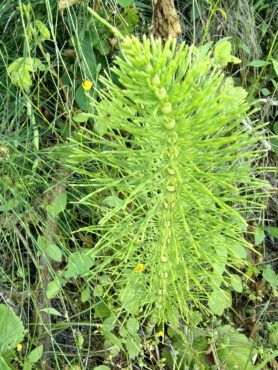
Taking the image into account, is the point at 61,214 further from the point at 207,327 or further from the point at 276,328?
the point at 276,328

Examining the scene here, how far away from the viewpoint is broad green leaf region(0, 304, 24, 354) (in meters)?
1.29

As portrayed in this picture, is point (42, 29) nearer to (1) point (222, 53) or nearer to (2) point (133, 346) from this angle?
(1) point (222, 53)

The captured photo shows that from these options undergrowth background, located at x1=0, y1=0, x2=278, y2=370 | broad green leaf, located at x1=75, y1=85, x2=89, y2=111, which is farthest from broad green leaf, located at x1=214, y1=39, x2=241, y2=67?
broad green leaf, located at x1=75, y1=85, x2=89, y2=111

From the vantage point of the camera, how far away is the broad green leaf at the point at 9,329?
4.24ft

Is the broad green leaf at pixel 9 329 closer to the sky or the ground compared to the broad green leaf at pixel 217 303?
closer to the sky

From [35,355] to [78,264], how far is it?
208 millimetres

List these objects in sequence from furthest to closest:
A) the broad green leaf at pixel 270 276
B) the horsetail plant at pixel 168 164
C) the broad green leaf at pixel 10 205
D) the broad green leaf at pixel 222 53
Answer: the broad green leaf at pixel 270 276
the broad green leaf at pixel 10 205
the broad green leaf at pixel 222 53
the horsetail plant at pixel 168 164

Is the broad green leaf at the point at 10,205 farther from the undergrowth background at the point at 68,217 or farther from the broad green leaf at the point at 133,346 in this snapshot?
the broad green leaf at the point at 133,346

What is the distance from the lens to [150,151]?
974 millimetres

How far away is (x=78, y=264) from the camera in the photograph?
1.32 metres

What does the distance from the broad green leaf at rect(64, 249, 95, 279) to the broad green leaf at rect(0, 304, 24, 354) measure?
0.14 metres

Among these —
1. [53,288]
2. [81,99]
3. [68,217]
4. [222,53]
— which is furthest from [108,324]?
[222,53]

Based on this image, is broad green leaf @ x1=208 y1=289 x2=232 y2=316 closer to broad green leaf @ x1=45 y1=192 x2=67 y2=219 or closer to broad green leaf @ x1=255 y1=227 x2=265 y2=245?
broad green leaf @ x1=255 y1=227 x2=265 y2=245

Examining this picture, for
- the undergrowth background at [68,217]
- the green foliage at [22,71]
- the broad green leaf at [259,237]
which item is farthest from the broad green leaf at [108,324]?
the green foliage at [22,71]
